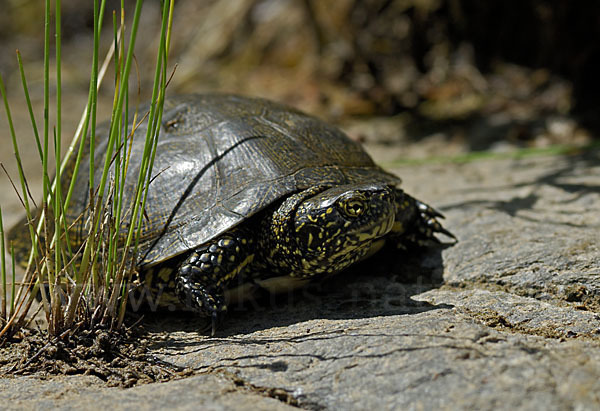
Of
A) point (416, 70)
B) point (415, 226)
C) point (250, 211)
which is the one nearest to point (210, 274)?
point (250, 211)

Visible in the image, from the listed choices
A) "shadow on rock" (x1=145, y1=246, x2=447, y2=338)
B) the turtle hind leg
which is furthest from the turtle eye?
the turtle hind leg

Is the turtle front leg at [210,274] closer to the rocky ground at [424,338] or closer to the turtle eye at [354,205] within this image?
the rocky ground at [424,338]

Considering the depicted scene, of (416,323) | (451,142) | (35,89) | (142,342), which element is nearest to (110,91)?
(35,89)

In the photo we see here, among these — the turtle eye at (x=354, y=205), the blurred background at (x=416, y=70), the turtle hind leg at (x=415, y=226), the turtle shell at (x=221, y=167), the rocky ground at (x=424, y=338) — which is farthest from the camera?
the blurred background at (x=416, y=70)

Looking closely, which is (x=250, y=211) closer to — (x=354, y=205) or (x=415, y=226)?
(x=354, y=205)

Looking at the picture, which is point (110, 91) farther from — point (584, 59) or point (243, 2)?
point (584, 59)

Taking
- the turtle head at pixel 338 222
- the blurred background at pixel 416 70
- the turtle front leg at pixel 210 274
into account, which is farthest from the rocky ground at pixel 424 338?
the blurred background at pixel 416 70
